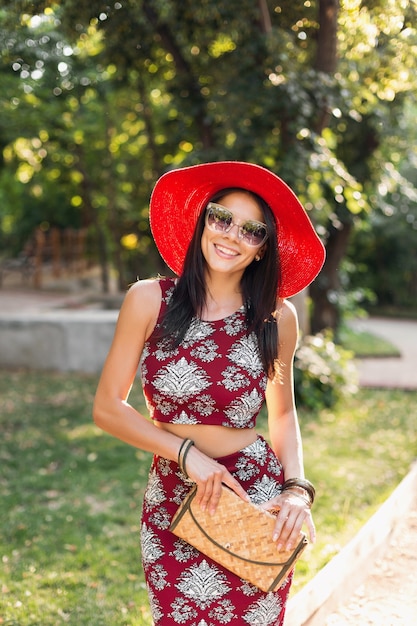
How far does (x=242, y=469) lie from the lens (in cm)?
235

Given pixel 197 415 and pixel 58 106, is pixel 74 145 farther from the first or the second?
pixel 197 415

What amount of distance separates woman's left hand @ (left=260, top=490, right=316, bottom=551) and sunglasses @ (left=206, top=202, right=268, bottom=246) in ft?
2.61

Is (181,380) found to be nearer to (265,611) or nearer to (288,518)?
(288,518)

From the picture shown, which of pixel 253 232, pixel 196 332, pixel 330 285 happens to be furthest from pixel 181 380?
pixel 330 285

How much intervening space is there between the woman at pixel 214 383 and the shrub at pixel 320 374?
6116 millimetres

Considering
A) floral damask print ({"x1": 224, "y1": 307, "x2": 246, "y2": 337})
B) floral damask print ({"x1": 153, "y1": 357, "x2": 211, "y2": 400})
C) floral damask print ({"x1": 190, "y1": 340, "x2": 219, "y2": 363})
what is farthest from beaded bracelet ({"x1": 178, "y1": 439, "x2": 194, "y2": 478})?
floral damask print ({"x1": 224, "y1": 307, "x2": 246, "y2": 337})

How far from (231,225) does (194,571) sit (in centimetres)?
106

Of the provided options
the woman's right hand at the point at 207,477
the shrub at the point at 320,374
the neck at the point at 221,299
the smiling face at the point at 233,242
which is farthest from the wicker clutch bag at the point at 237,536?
the shrub at the point at 320,374

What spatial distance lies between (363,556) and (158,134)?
1086cm

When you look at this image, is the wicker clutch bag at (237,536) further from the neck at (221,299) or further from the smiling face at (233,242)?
the smiling face at (233,242)

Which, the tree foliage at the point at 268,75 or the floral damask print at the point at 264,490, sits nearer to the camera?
the floral damask print at the point at 264,490

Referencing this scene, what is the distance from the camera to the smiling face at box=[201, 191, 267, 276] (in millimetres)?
2367

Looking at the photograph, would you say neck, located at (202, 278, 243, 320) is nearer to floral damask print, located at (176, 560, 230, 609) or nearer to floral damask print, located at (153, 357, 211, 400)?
floral damask print, located at (153, 357, 211, 400)

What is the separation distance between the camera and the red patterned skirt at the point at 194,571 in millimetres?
2215
